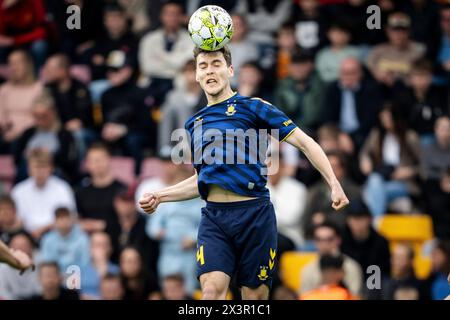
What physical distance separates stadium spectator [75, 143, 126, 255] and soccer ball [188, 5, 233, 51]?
5.75 m

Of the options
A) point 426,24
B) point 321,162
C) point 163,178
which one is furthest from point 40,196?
point 321,162

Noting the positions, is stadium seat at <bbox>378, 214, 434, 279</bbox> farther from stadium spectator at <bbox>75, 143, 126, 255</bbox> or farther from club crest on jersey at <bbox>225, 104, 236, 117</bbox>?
club crest on jersey at <bbox>225, 104, 236, 117</bbox>

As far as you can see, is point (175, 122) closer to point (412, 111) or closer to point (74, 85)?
point (74, 85)

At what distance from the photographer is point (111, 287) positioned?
14.2m

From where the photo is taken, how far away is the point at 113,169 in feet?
53.2

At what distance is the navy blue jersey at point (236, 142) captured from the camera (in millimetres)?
9664

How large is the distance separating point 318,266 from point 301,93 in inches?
123

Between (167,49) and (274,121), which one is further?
(167,49)

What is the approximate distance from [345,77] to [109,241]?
3721mm

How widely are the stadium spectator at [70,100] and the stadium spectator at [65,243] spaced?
157 cm

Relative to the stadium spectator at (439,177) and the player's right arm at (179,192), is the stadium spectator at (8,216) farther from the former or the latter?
the player's right arm at (179,192)

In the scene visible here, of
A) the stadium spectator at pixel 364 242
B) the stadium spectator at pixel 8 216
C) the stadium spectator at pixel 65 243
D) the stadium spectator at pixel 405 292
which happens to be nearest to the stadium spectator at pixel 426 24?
the stadium spectator at pixel 364 242

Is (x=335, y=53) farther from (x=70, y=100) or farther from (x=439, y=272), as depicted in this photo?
(x=439, y=272)

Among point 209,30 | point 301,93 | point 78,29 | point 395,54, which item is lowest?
point 301,93
